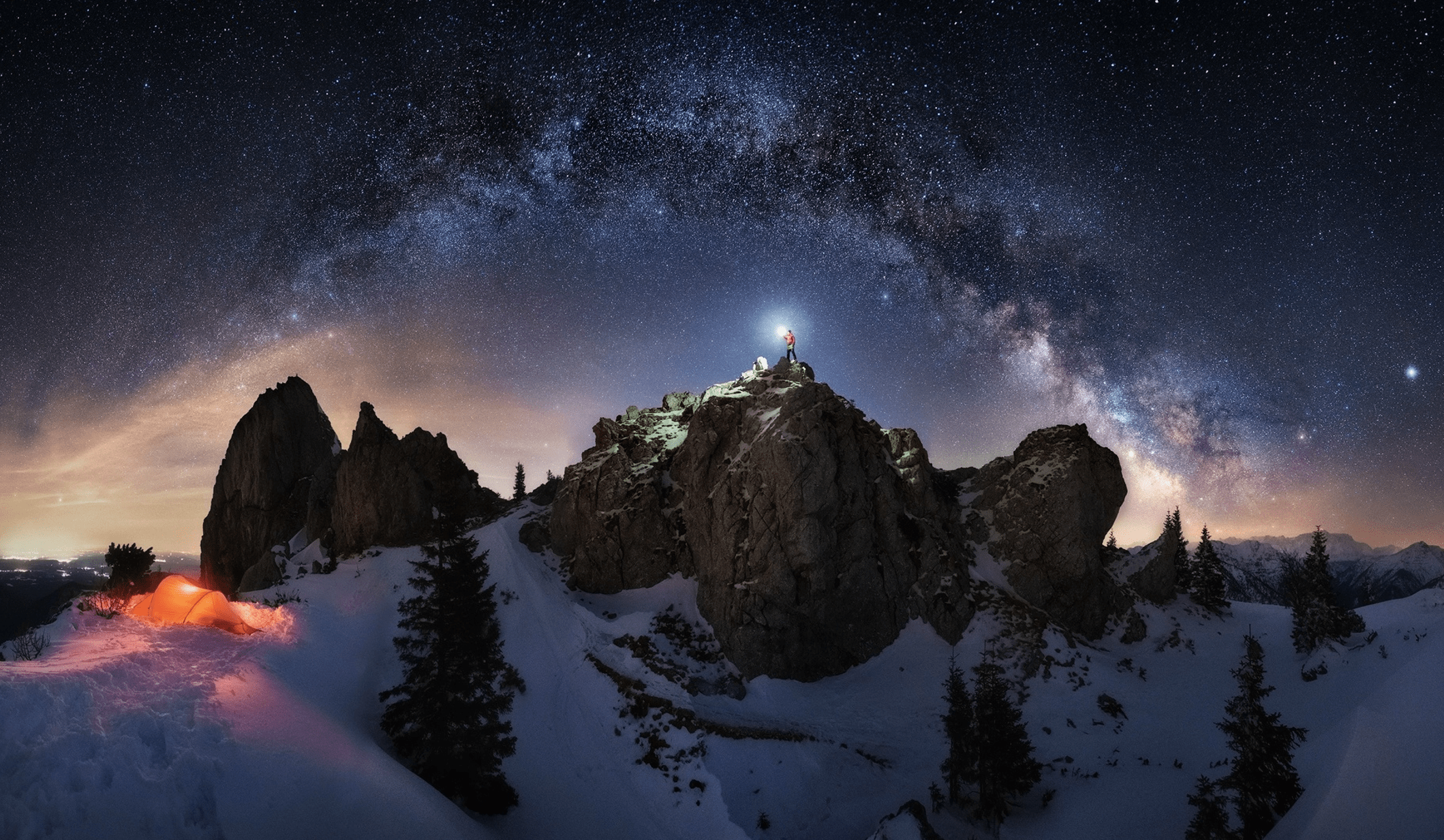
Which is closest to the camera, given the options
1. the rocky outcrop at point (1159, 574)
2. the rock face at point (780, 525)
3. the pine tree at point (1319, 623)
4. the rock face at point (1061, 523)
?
the pine tree at point (1319, 623)

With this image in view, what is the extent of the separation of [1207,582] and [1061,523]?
13.0 meters

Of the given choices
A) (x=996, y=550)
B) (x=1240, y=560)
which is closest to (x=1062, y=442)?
(x=996, y=550)

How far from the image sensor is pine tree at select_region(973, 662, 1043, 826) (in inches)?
861

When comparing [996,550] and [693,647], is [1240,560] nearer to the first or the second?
[996,550]

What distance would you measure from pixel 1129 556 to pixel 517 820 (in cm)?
4520

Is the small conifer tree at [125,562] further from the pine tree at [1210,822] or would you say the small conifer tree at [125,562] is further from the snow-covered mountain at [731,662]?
the pine tree at [1210,822]

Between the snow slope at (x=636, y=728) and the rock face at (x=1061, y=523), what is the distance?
2989 millimetres

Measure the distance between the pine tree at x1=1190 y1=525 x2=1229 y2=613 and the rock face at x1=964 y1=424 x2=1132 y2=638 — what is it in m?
6.67

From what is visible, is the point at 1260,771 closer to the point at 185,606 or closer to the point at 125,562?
the point at 185,606

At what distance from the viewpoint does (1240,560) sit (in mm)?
194125

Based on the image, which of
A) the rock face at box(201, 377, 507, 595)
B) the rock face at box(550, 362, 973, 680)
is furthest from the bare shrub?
the rock face at box(550, 362, 973, 680)

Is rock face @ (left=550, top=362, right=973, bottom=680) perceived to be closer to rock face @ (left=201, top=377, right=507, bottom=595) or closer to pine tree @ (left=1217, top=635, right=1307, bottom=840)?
rock face @ (left=201, top=377, right=507, bottom=595)

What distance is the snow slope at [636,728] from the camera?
12023 mm

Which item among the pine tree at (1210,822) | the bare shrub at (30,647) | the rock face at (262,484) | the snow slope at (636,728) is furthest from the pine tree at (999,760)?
the rock face at (262,484)
